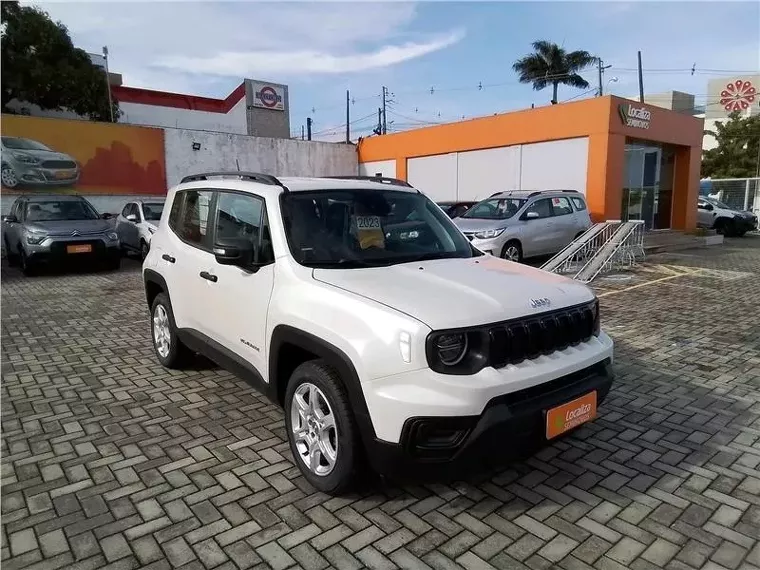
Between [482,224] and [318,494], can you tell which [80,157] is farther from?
[318,494]

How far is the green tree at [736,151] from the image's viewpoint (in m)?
32.2

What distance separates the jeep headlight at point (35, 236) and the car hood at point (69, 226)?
0.11 meters

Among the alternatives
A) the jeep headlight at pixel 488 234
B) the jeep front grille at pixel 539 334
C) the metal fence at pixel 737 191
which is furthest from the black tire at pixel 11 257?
the metal fence at pixel 737 191

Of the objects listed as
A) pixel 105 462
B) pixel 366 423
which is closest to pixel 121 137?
pixel 105 462

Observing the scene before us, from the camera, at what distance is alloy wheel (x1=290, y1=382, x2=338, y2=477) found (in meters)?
2.95

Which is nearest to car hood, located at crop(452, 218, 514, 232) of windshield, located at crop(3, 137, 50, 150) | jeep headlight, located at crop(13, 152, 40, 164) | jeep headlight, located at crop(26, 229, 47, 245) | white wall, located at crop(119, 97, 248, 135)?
jeep headlight, located at crop(26, 229, 47, 245)

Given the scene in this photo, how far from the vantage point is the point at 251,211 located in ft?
12.3

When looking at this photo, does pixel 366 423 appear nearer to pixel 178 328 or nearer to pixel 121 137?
pixel 178 328

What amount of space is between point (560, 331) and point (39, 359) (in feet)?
16.5

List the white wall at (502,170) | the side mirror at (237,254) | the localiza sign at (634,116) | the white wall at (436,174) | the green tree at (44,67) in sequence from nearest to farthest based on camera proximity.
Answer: the side mirror at (237,254)
the localiza sign at (634,116)
the white wall at (502,170)
the white wall at (436,174)
the green tree at (44,67)

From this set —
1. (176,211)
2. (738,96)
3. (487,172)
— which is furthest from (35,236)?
(738,96)

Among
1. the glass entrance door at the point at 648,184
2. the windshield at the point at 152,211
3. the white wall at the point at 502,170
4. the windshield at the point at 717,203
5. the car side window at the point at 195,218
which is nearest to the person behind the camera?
the car side window at the point at 195,218

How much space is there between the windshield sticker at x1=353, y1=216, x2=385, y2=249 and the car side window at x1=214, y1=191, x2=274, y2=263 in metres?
0.59

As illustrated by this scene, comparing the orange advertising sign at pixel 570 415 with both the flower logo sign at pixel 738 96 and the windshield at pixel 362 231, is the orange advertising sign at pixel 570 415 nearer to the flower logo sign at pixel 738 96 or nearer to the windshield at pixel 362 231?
the windshield at pixel 362 231
